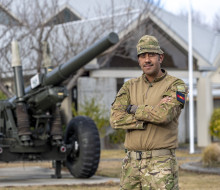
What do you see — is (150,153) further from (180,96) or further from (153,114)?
(180,96)

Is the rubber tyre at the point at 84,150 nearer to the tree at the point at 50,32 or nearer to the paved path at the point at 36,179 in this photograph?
the paved path at the point at 36,179

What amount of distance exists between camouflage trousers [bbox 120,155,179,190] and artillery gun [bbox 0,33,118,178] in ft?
17.8

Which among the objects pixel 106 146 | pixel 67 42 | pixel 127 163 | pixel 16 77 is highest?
pixel 67 42

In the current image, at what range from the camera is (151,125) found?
14.0 ft

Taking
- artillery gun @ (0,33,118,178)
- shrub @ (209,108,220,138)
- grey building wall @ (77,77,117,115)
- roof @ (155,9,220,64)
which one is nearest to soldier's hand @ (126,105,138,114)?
artillery gun @ (0,33,118,178)

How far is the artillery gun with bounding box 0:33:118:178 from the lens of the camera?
9.75m

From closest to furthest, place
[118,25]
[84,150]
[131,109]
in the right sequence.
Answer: [131,109], [84,150], [118,25]

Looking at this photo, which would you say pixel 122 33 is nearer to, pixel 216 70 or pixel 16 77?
pixel 216 70

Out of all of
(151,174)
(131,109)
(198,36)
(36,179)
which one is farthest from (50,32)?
(151,174)

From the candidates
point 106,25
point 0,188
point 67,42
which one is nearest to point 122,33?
point 106,25

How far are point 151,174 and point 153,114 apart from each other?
46 centimetres

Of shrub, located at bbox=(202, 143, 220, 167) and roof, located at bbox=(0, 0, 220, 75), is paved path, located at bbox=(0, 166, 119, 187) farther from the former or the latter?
roof, located at bbox=(0, 0, 220, 75)

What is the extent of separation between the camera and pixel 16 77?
10375 millimetres

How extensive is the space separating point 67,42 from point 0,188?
9.73 meters
